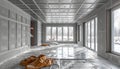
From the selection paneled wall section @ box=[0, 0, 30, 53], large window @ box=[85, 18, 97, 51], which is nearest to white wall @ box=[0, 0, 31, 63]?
paneled wall section @ box=[0, 0, 30, 53]

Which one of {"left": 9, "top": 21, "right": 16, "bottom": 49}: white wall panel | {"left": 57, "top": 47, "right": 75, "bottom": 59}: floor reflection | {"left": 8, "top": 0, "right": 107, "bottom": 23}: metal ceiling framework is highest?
{"left": 8, "top": 0, "right": 107, "bottom": 23}: metal ceiling framework

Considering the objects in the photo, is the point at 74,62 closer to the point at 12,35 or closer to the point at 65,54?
the point at 65,54

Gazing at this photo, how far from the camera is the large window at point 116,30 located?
5.96 m

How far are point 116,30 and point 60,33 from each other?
1395 cm

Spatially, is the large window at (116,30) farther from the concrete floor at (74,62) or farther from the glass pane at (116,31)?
the concrete floor at (74,62)

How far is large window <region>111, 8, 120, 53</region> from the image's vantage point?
5.96 metres

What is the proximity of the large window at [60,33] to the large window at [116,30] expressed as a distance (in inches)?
519

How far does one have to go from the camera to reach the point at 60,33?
19.9 meters

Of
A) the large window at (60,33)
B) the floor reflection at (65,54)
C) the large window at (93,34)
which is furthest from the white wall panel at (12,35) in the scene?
the large window at (60,33)

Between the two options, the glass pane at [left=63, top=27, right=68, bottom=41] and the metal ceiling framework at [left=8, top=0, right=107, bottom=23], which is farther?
the glass pane at [left=63, top=27, right=68, bottom=41]

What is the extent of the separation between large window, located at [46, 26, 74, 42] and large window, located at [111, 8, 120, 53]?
1319 cm

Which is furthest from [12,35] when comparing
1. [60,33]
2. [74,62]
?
[60,33]

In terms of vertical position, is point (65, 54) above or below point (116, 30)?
below

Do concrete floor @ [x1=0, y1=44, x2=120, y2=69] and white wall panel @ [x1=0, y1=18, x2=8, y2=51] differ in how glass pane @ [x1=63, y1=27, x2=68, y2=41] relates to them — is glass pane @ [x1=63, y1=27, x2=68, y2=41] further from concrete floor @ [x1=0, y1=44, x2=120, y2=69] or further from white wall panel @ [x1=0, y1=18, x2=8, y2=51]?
white wall panel @ [x1=0, y1=18, x2=8, y2=51]
